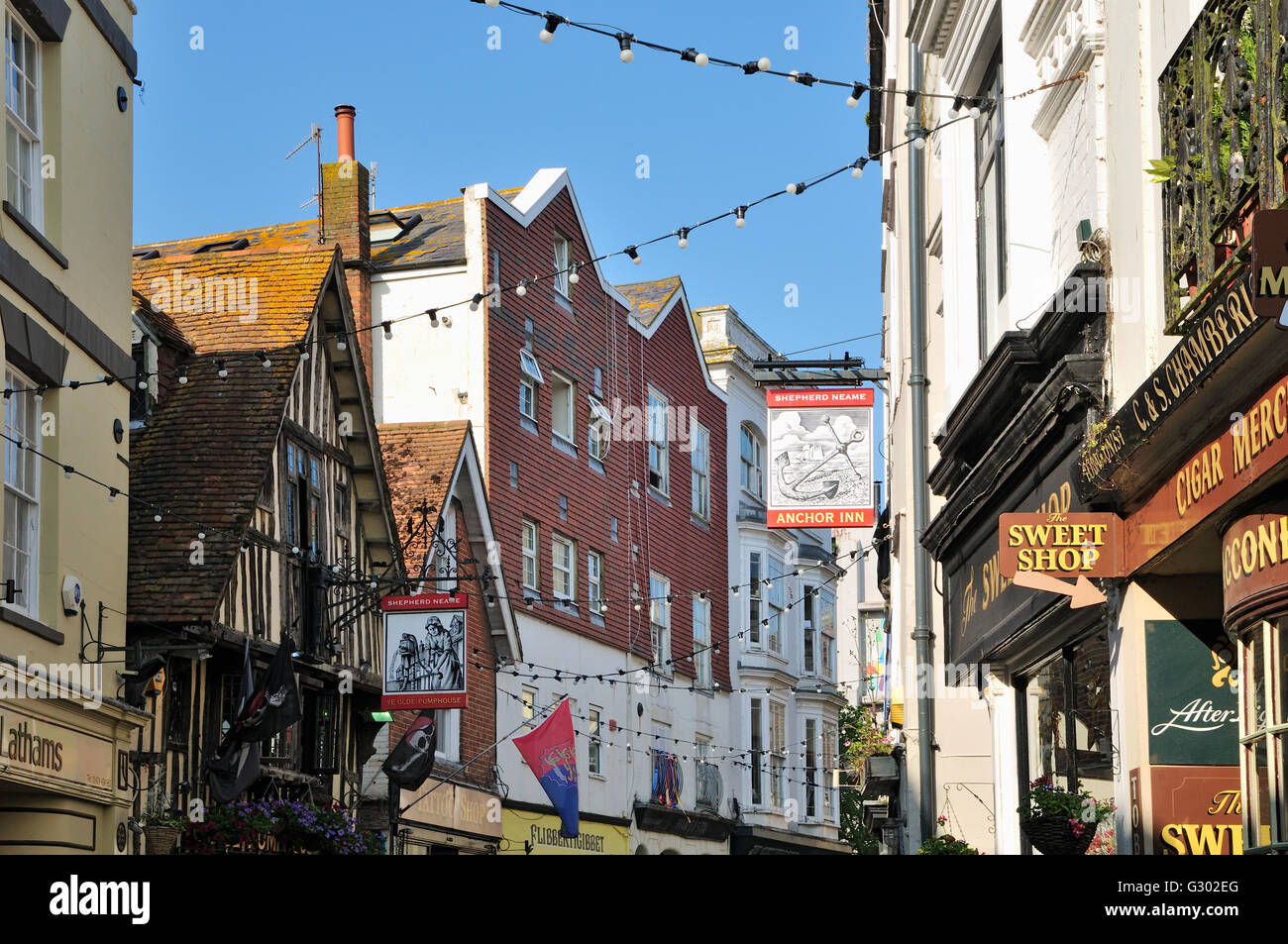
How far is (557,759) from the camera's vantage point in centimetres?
2567

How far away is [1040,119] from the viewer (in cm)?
1113

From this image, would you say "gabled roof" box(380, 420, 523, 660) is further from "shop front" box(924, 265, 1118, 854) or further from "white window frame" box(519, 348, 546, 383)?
"shop front" box(924, 265, 1118, 854)

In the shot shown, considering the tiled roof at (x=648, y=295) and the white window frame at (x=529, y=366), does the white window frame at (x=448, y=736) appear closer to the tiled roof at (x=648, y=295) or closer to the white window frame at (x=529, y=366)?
the white window frame at (x=529, y=366)

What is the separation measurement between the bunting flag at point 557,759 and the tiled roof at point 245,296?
288 inches

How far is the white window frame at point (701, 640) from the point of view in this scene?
36.2 meters

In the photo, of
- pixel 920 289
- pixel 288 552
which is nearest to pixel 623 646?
pixel 288 552

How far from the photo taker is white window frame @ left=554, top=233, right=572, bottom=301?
31.1 m

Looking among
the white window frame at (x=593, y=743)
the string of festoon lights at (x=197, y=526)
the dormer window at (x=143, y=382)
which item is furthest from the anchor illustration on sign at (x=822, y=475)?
the white window frame at (x=593, y=743)

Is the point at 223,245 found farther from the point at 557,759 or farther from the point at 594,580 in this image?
the point at 557,759

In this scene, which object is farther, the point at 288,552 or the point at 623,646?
the point at 623,646

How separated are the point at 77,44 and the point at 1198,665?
10.8 metres

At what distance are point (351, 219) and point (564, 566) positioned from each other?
7358 millimetres

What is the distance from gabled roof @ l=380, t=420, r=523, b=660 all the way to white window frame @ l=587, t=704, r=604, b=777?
3.35 meters
